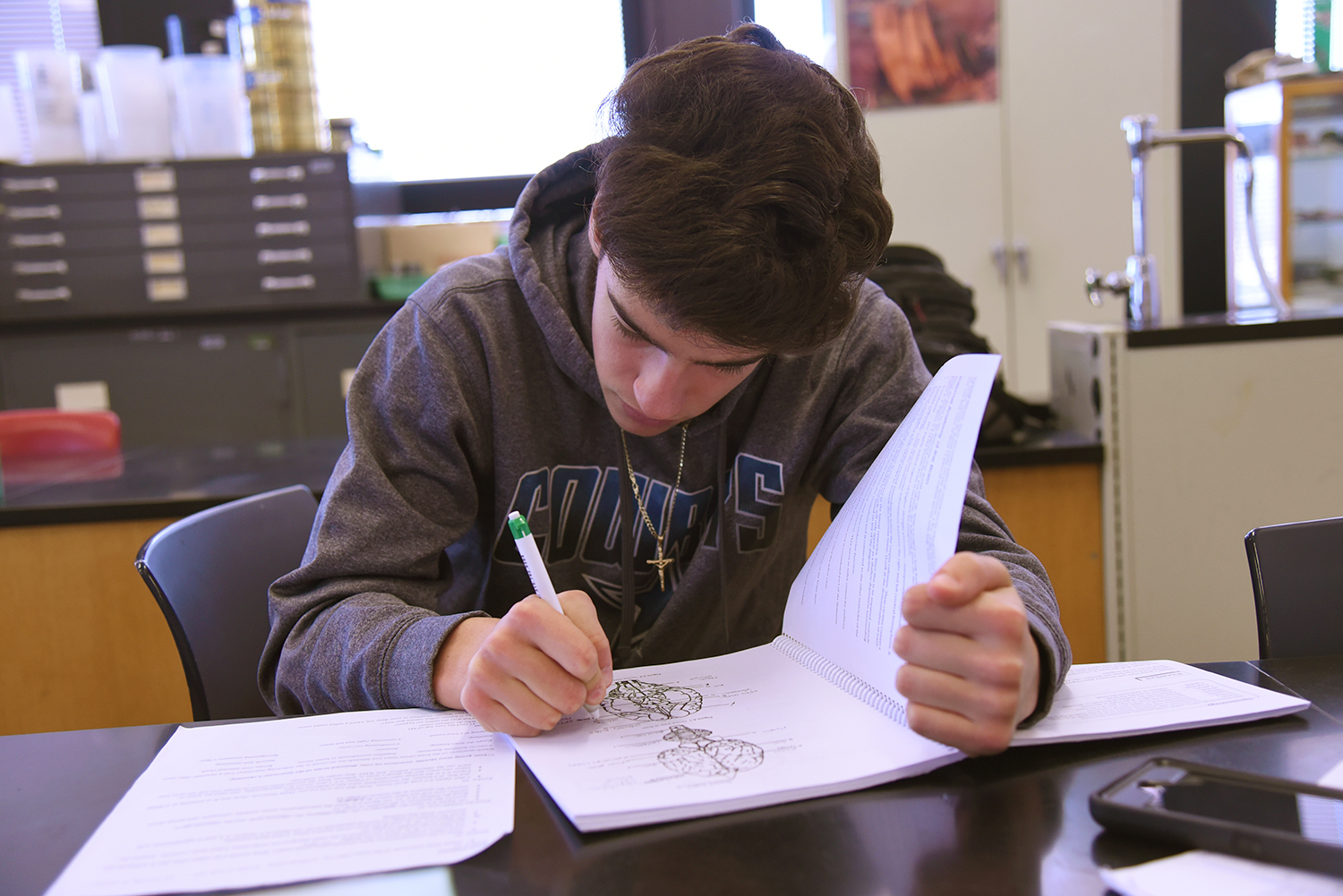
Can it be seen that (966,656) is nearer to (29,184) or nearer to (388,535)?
(388,535)

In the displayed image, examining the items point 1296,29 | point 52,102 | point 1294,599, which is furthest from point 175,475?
point 1296,29

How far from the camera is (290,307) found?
2.95m

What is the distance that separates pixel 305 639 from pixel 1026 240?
2734mm

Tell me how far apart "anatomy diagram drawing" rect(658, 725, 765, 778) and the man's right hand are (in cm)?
6

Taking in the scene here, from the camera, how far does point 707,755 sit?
56 cm

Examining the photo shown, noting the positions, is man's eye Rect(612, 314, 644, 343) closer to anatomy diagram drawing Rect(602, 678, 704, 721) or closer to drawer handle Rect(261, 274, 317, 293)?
anatomy diagram drawing Rect(602, 678, 704, 721)

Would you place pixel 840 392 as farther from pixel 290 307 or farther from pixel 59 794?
pixel 290 307

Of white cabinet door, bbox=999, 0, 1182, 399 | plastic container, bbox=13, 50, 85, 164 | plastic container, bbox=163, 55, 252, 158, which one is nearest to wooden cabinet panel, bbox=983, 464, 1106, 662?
white cabinet door, bbox=999, 0, 1182, 399

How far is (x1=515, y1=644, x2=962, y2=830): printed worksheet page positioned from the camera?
51cm

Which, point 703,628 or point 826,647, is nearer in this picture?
point 826,647

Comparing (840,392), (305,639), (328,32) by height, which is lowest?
(305,639)

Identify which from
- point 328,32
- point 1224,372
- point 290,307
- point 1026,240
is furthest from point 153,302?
point 1224,372

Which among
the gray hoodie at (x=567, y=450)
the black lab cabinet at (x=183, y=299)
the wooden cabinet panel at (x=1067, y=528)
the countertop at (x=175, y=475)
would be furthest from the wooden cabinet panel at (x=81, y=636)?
the black lab cabinet at (x=183, y=299)

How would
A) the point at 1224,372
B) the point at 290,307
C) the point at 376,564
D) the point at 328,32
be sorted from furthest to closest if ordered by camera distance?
the point at 328,32 < the point at 290,307 < the point at 1224,372 < the point at 376,564
